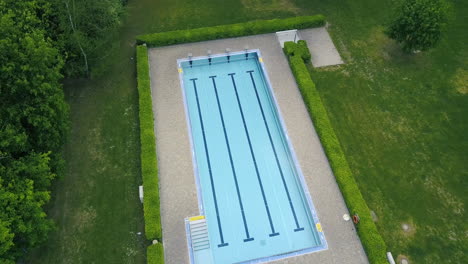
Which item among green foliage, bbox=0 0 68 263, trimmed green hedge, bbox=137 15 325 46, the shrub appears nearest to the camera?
green foliage, bbox=0 0 68 263

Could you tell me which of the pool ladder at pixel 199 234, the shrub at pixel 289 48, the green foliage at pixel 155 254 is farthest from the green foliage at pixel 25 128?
the shrub at pixel 289 48

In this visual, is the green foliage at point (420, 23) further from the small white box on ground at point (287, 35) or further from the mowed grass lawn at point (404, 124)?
the small white box on ground at point (287, 35)

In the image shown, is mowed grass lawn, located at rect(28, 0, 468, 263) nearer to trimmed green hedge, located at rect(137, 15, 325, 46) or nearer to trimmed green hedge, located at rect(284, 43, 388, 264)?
trimmed green hedge, located at rect(284, 43, 388, 264)

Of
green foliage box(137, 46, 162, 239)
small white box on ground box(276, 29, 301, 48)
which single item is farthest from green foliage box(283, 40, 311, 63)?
green foliage box(137, 46, 162, 239)

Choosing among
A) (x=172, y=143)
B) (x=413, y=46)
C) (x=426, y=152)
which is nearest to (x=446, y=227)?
(x=426, y=152)

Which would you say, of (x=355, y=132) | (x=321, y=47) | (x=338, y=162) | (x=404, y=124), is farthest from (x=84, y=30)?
(x=404, y=124)

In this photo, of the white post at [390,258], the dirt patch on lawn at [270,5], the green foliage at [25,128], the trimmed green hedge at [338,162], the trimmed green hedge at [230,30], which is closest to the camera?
the green foliage at [25,128]
